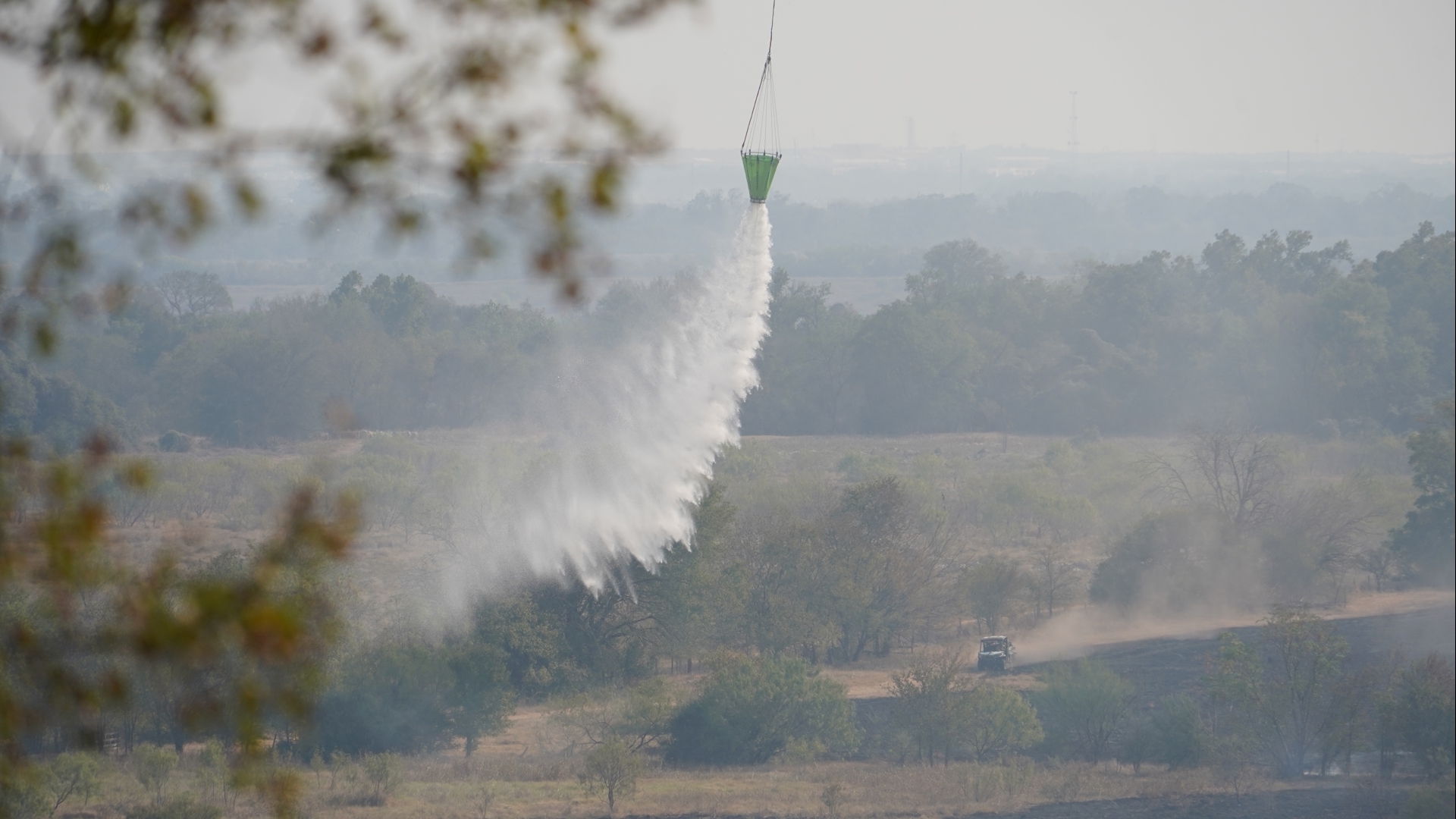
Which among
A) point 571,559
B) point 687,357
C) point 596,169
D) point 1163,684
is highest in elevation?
point 596,169

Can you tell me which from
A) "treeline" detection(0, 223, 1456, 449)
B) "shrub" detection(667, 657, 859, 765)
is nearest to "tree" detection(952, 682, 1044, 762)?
"shrub" detection(667, 657, 859, 765)

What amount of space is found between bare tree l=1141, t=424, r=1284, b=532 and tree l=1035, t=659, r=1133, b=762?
16.0m

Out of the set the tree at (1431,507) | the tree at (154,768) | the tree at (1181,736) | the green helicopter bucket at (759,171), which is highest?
the green helicopter bucket at (759,171)

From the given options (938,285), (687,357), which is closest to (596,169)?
(687,357)

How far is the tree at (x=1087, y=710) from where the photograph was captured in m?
28.3

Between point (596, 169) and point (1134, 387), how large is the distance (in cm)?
7615

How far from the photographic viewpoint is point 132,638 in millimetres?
4391

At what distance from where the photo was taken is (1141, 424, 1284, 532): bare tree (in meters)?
45.7

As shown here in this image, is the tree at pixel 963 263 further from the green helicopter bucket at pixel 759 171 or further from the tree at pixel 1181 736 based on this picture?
the green helicopter bucket at pixel 759 171

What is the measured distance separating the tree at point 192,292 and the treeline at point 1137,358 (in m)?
44.6

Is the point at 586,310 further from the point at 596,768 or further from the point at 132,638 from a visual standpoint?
the point at 132,638

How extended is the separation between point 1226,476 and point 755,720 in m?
33.5

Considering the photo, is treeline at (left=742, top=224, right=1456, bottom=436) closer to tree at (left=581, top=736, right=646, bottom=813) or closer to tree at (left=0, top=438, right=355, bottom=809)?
tree at (left=581, top=736, right=646, bottom=813)

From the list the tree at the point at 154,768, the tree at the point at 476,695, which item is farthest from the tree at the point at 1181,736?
the tree at the point at 154,768
